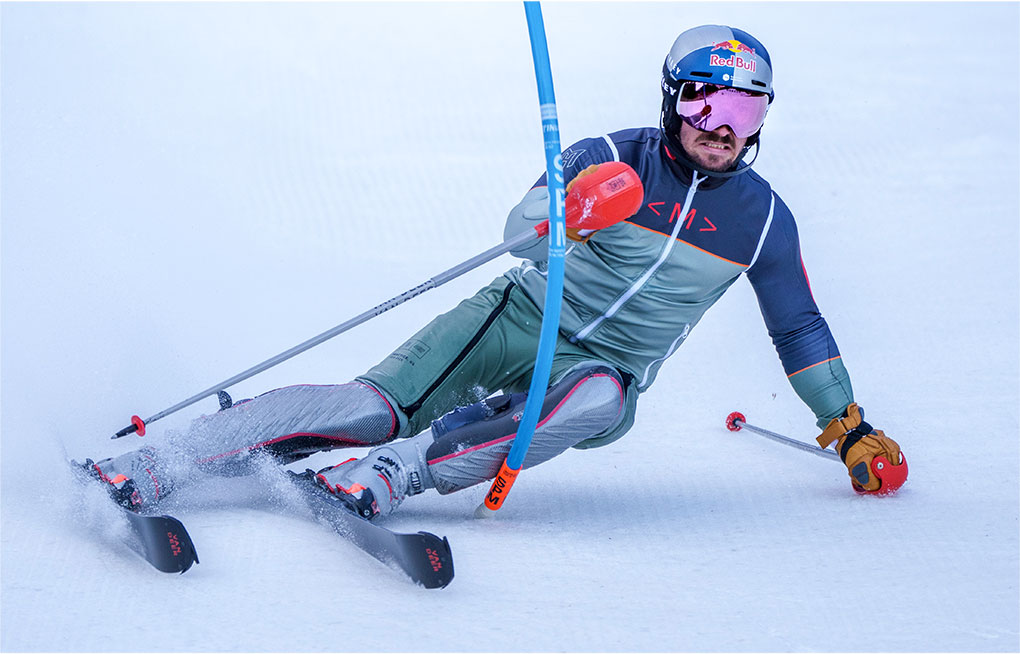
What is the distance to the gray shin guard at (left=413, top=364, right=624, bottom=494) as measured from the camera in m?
2.47

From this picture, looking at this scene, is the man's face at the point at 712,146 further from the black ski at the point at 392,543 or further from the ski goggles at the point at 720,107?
the black ski at the point at 392,543

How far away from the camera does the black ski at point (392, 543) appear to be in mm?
2008

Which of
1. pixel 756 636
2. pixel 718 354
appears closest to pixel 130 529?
pixel 756 636

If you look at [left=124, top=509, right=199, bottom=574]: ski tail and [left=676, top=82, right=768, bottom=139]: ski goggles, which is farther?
[left=676, top=82, right=768, bottom=139]: ski goggles

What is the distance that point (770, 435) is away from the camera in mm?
3346

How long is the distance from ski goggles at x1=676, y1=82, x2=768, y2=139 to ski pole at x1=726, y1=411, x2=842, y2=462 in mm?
974

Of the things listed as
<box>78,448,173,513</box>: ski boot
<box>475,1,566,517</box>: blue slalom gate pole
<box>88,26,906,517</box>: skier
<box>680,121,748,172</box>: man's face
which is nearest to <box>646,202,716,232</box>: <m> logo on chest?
<box>88,26,906,517</box>: skier

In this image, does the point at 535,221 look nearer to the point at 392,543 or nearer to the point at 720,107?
the point at 720,107

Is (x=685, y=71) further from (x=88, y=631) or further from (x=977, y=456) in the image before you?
(x=88, y=631)

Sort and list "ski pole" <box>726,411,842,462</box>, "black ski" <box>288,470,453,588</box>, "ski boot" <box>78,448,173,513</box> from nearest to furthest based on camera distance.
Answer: "black ski" <box>288,470,453,588</box>, "ski boot" <box>78,448,173,513</box>, "ski pole" <box>726,411,842,462</box>

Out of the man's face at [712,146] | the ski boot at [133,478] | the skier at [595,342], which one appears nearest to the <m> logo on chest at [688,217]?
the skier at [595,342]

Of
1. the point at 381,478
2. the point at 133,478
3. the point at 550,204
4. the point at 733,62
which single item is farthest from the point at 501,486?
the point at 733,62

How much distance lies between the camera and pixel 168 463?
2.46 m

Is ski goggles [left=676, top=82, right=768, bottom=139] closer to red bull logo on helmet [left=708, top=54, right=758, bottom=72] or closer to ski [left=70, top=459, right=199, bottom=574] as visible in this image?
red bull logo on helmet [left=708, top=54, right=758, bottom=72]
